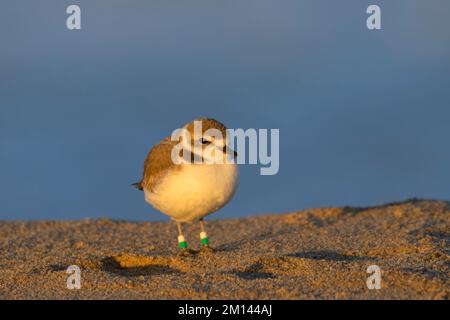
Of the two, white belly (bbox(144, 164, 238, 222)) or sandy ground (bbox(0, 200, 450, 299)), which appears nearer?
sandy ground (bbox(0, 200, 450, 299))

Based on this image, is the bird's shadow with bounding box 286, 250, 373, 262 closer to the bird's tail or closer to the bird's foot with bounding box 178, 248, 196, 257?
the bird's foot with bounding box 178, 248, 196, 257

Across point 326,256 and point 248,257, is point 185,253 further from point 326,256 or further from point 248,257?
point 326,256

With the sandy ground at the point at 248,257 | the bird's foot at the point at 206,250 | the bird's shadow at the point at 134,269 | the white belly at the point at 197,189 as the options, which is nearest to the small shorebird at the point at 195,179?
the white belly at the point at 197,189

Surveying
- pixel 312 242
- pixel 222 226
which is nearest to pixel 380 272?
pixel 312 242

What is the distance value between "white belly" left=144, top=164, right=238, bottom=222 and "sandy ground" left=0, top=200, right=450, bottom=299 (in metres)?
0.57

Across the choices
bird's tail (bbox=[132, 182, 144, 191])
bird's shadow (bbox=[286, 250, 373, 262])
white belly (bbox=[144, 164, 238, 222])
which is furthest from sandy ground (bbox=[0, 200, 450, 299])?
bird's tail (bbox=[132, 182, 144, 191])

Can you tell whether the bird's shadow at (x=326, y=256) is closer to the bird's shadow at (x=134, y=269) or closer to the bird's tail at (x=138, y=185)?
the bird's shadow at (x=134, y=269)

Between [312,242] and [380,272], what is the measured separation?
8.62ft

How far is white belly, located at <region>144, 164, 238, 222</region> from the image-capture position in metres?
8.69

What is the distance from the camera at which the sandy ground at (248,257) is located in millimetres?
6707

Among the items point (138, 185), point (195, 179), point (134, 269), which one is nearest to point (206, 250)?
point (134, 269)

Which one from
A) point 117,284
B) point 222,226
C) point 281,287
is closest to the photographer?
point 281,287

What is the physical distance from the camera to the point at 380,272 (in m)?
7.17
